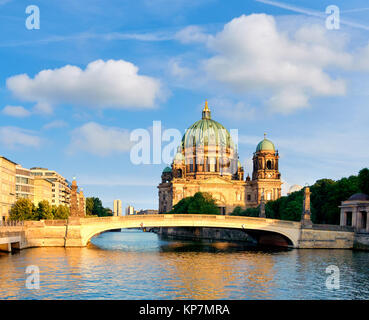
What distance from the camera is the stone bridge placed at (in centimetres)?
6706

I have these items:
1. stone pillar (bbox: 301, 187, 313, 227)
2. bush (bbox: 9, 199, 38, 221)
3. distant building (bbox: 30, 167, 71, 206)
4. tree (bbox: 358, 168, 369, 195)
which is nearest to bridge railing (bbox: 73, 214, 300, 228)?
stone pillar (bbox: 301, 187, 313, 227)

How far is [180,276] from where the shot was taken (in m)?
43.0

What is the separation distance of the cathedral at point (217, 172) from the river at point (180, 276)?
102m

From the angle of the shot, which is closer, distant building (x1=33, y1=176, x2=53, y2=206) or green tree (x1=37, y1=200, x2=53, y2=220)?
green tree (x1=37, y1=200, x2=53, y2=220)

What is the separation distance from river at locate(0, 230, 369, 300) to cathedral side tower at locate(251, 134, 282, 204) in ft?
330

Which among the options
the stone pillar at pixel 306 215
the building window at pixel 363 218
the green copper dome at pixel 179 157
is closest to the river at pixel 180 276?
the stone pillar at pixel 306 215

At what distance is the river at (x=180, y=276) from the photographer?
34656 millimetres

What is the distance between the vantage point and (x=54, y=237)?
220ft

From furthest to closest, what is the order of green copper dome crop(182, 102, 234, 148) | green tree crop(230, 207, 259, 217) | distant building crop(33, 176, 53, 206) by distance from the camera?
green copper dome crop(182, 102, 234, 148) < distant building crop(33, 176, 53, 206) < green tree crop(230, 207, 259, 217)

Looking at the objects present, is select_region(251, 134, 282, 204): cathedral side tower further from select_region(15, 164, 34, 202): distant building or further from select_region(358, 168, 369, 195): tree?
select_region(358, 168, 369, 195): tree

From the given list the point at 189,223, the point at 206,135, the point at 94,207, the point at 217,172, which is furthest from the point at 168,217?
the point at 94,207

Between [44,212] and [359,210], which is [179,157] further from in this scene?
→ [359,210]
